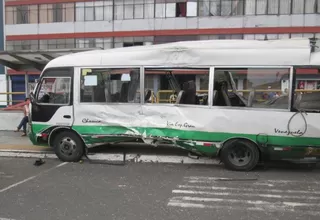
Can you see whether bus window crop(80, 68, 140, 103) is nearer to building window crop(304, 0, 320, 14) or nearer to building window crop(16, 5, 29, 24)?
building window crop(304, 0, 320, 14)

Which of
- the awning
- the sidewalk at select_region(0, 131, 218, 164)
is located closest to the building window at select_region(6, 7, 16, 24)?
the awning

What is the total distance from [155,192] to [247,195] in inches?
58.8

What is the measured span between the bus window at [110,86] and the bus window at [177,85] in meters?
0.31

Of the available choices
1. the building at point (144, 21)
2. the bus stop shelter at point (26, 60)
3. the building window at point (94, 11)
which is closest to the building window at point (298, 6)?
the building at point (144, 21)

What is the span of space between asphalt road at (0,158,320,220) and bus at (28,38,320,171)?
535 millimetres

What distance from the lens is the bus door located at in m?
7.97

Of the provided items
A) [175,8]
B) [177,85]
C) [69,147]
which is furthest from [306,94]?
[175,8]

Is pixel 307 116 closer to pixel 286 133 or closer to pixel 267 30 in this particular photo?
pixel 286 133

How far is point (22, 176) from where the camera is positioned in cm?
700

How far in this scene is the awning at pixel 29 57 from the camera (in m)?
11.1

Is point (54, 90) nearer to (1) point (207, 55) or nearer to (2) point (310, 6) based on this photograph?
(1) point (207, 55)

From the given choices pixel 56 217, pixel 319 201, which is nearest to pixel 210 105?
pixel 319 201

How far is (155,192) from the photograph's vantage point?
230 inches

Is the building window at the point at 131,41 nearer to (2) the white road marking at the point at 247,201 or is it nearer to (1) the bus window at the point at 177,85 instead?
(1) the bus window at the point at 177,85
